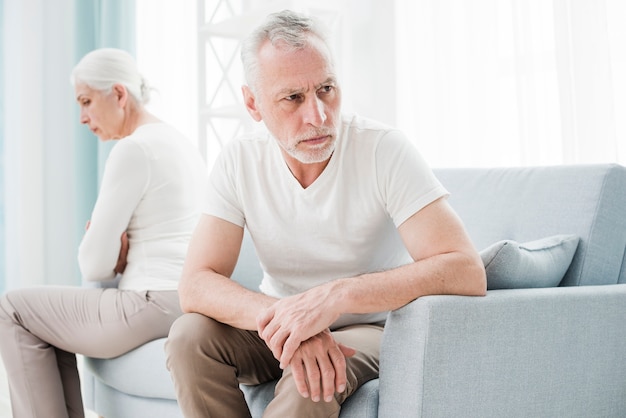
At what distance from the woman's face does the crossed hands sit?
50.9 inches

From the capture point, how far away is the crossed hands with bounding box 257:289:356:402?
1.41 m

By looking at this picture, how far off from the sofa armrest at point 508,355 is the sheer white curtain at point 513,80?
1059mm

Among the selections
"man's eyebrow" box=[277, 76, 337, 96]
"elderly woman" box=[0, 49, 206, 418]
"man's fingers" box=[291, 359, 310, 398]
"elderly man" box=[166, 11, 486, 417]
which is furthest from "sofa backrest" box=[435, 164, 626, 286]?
"elderly woman" box=[0, 49, 206, 418]

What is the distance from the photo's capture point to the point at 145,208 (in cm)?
231

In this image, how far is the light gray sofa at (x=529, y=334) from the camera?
1.39 meters

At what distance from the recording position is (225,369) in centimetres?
157

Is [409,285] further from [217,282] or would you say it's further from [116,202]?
[116,202]

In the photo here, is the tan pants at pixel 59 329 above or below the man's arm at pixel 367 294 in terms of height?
below

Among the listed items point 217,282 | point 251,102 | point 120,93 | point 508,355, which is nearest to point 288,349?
point 217,282

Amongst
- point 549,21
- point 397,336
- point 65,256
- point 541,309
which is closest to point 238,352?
point 397,336

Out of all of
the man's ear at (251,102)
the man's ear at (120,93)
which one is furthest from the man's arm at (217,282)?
the man's ear at (120,93)

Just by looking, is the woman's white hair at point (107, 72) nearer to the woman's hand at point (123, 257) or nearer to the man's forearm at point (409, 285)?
the woman's hand at point (123, 257)

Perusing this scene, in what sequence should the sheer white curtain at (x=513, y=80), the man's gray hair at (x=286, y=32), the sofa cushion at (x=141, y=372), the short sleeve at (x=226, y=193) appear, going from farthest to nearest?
the sheer white curtain at (x=513, y=80) → the sofa cushion at (x=141, y=372) → the short sleeve at (x=226, y=193) → the man's gray hair at (x=286, y=32)

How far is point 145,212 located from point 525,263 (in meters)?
1.16
